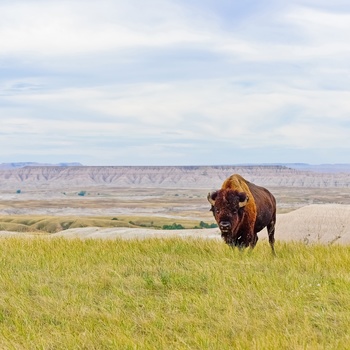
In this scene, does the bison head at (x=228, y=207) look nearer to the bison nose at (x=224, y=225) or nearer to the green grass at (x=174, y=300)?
the bison nose at (x=224, y=225)

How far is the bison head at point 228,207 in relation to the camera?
11.2m

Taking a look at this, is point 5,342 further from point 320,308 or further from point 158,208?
point 158,208

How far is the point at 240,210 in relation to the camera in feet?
38.2

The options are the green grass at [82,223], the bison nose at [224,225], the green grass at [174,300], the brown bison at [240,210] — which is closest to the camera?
the green grass at [174,300]

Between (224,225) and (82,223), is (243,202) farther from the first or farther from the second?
(82,223)

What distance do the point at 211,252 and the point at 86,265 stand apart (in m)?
2.71

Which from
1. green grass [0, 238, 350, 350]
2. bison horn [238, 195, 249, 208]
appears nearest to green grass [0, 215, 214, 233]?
bison horn [238, 195, 249, 208]

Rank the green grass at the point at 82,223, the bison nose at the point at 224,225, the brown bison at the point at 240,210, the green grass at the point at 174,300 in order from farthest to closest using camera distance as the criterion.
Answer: the green grass at the point at 82,223
the brown bison at the point at 240,210
the bison nose at the point at 224,225
the green grass at the point at 174,300

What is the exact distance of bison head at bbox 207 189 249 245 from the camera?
36.9 feet

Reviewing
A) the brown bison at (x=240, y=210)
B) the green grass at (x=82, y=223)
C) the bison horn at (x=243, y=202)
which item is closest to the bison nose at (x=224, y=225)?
the brown bison at (x=240, y=210)

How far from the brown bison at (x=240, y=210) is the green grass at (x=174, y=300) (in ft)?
1.88

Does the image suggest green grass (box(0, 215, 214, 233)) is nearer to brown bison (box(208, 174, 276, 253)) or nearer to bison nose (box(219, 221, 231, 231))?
brown bison (box(208, 174, 276, 253))

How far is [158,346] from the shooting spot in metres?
6.38

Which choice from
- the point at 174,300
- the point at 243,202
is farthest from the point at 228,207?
the point at 174,300
